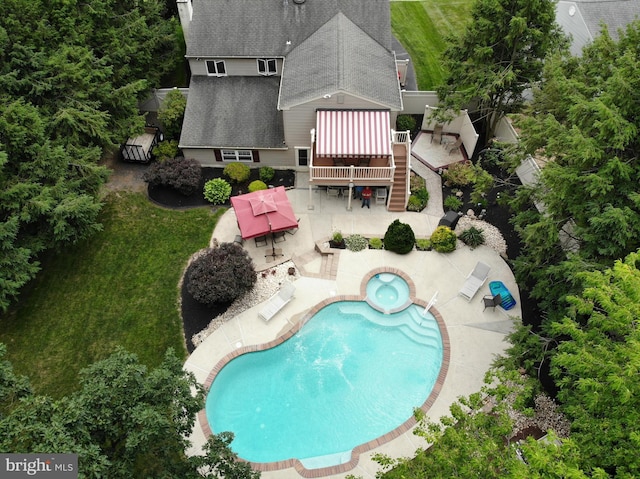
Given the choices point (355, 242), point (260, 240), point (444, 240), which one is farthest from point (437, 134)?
point (260, 240)

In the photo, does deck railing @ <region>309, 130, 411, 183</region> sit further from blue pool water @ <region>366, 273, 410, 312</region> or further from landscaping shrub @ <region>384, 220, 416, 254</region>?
blue pool water @ <region>366, 273, 410, 312</region>

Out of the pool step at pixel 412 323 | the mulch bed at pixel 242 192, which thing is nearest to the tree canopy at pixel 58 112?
the mulch bed at pixel 242 192

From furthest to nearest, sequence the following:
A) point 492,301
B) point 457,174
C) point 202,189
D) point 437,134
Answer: point 437,134 < point 202,189 < point 457,174 < point 492,301

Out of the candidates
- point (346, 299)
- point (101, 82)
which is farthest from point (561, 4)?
point (101, 82)

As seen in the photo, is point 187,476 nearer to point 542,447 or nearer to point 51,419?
point 51,419

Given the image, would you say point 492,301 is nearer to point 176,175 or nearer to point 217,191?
point 217,191

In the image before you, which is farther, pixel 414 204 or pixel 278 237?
pixel 414 204

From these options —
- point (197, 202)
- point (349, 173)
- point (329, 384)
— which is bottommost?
point (329, 384)

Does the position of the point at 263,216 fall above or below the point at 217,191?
above
